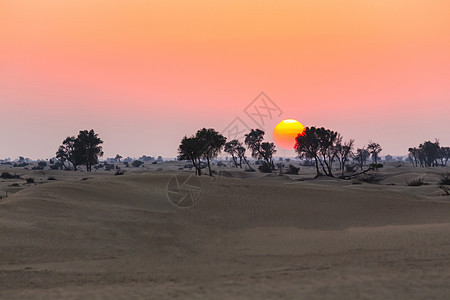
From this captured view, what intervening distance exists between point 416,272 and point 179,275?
23.6 ft

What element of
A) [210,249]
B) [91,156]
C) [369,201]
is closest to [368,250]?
[210,249]

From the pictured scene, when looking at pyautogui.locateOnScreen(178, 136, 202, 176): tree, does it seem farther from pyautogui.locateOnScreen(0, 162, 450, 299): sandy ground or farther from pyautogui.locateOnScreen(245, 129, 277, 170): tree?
pyautogui.locateOnScreen(245, 129, 277, 170): tree

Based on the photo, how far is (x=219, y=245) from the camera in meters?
15.9

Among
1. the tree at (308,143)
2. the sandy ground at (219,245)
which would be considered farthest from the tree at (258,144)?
the sandy ground at (219,245)

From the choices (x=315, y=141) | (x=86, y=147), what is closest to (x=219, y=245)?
(x=315, y=141)

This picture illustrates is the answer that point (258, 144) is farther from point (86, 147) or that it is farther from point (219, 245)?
point (219, 245)

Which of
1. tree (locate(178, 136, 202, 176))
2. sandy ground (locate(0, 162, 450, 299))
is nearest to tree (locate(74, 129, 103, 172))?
tree (locate(178, 136, 202, 176))

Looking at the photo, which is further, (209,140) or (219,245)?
(209,140)

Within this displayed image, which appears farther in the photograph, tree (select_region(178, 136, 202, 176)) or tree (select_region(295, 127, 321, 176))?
tree (select_region(295, 127, 321, 176))

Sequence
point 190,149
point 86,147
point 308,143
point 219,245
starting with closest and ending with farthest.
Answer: point 219,245 → point 190,149 → point 308,143 → point 86,147

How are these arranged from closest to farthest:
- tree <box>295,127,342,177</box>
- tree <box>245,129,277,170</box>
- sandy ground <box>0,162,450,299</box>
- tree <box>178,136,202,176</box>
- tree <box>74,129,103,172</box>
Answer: sandy ground <box>0,162,450,299</box> → tree <box>178,136,202,176</box> → tree <box>295,127,342,177</box> → tree <box>74,129,103,172</box> → tree <box>245,129,277,170</box>

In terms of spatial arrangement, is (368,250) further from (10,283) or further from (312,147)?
(312,147)

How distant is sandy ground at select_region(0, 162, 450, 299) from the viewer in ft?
30.6

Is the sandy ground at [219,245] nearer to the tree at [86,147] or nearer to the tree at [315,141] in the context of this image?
the tree at [315,141]
